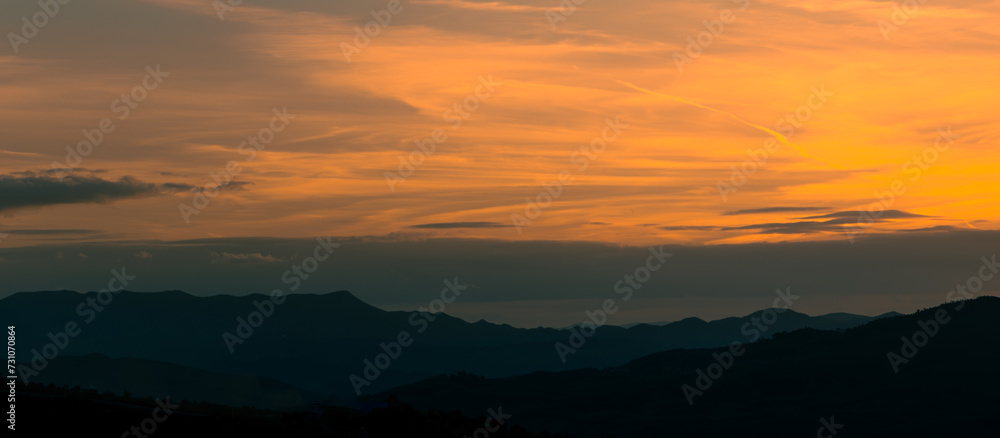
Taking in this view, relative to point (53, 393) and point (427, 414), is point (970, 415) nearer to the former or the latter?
point (427, 414)

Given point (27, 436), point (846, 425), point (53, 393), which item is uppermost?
point (846, 425)

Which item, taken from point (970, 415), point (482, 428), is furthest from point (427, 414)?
point (970, 415)

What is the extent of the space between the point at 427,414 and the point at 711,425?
128 meters

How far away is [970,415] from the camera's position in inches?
7264

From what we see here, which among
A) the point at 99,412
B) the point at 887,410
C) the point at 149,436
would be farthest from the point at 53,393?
the point at 887,410

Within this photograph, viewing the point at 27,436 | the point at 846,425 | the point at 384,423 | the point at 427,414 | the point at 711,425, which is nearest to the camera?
the point at 27,436

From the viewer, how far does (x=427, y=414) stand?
78562 millimetres

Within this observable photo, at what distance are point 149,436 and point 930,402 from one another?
551ft

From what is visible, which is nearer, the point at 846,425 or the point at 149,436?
the point at 149,436

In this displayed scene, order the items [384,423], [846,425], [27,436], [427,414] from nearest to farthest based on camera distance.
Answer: [27,436] → [384,423] → [427,414] → [846,425]

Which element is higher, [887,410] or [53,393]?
[887,410]

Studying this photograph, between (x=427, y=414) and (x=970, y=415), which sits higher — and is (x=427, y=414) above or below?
below

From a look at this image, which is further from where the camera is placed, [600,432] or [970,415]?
[600,432]

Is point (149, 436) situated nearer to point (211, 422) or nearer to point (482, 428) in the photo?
point (211, 422)
